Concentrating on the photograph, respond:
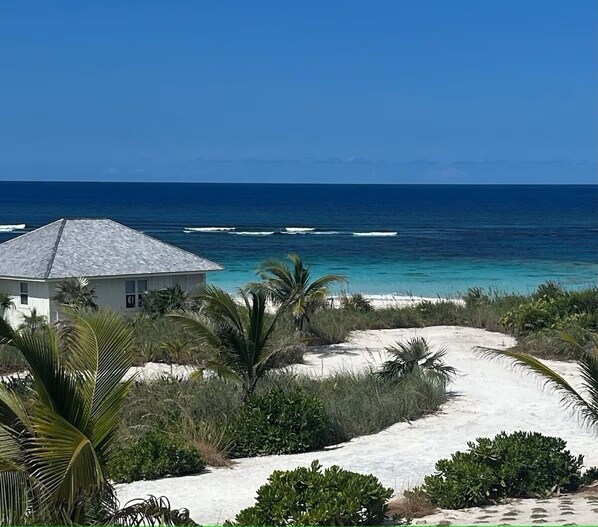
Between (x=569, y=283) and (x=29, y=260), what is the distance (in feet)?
102

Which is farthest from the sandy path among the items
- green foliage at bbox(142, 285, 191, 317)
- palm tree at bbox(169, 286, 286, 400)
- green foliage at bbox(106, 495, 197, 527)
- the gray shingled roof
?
the gray shingled roof

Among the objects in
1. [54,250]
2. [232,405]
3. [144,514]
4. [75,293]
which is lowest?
[232,405]

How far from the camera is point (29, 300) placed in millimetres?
27422

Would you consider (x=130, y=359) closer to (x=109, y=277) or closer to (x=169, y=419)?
(x=169, y=419)

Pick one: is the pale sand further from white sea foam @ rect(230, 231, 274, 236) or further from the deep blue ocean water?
white sea foam @ rect(230, 231, 274, 236)

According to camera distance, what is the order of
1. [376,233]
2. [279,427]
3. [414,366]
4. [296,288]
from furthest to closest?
[376,233], [296,288], [414,366], [279,427]

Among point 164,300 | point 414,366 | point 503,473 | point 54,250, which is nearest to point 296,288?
point 164,300

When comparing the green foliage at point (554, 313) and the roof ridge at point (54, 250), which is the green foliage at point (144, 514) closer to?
the green foliage at point (554, 313)

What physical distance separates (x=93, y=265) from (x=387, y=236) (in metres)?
56.2

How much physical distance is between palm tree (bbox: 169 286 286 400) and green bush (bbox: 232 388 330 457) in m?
0.74

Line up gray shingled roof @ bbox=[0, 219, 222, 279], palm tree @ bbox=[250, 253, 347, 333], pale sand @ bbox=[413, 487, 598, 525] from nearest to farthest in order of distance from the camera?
1. pale sand @ bbox=[413, 487, 598, 525]
2. palm tree @ bbox=[250, 253, 347, 333]
3. gray shingled roof @ bbox=[0, 219, 222, 279]

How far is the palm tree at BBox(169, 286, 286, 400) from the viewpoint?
49.5ft

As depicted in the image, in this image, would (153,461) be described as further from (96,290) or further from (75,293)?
(96,290)

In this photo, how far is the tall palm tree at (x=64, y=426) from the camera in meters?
7.54
